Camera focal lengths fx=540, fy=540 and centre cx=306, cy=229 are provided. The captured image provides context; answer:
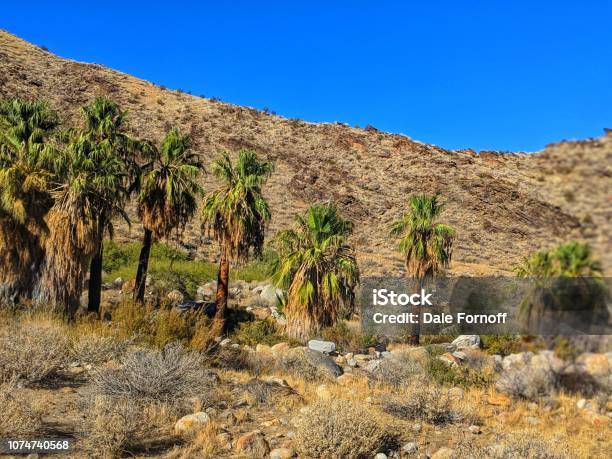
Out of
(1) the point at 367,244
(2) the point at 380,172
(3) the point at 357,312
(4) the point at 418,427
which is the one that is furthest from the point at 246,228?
→ (2) the point at 380,172

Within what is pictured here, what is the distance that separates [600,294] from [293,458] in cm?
699

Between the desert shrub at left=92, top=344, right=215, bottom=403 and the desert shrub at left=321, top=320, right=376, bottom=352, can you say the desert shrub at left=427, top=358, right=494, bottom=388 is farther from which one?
the desert shrub at left=321, top=320, right=376, bottom=352

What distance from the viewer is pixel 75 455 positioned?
718 cm

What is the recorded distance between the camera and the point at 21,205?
58.1ft

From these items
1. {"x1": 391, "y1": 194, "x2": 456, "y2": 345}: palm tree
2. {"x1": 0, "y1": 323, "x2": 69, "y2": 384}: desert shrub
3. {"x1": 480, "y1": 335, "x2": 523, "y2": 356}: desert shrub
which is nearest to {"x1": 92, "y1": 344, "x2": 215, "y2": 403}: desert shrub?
{"x1": 0, "y1": 323, "x2": 69, "y2": 384}: desert shrub

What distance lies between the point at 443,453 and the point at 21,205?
15.6m

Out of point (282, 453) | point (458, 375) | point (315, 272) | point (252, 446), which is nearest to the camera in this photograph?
point (282, 453)

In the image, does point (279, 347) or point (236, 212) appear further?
point (236, 212)

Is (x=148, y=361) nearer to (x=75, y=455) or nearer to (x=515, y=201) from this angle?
(x=75, y=455)

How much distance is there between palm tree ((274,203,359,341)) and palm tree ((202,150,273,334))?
88.0 inches

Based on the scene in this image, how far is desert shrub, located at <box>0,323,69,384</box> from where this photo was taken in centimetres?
997

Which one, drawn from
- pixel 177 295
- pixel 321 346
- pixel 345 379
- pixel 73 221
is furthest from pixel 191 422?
pixel 177 295

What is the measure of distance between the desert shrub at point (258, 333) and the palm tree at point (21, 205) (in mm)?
8421

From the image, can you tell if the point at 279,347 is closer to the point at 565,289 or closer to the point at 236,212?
the point at 236,212
